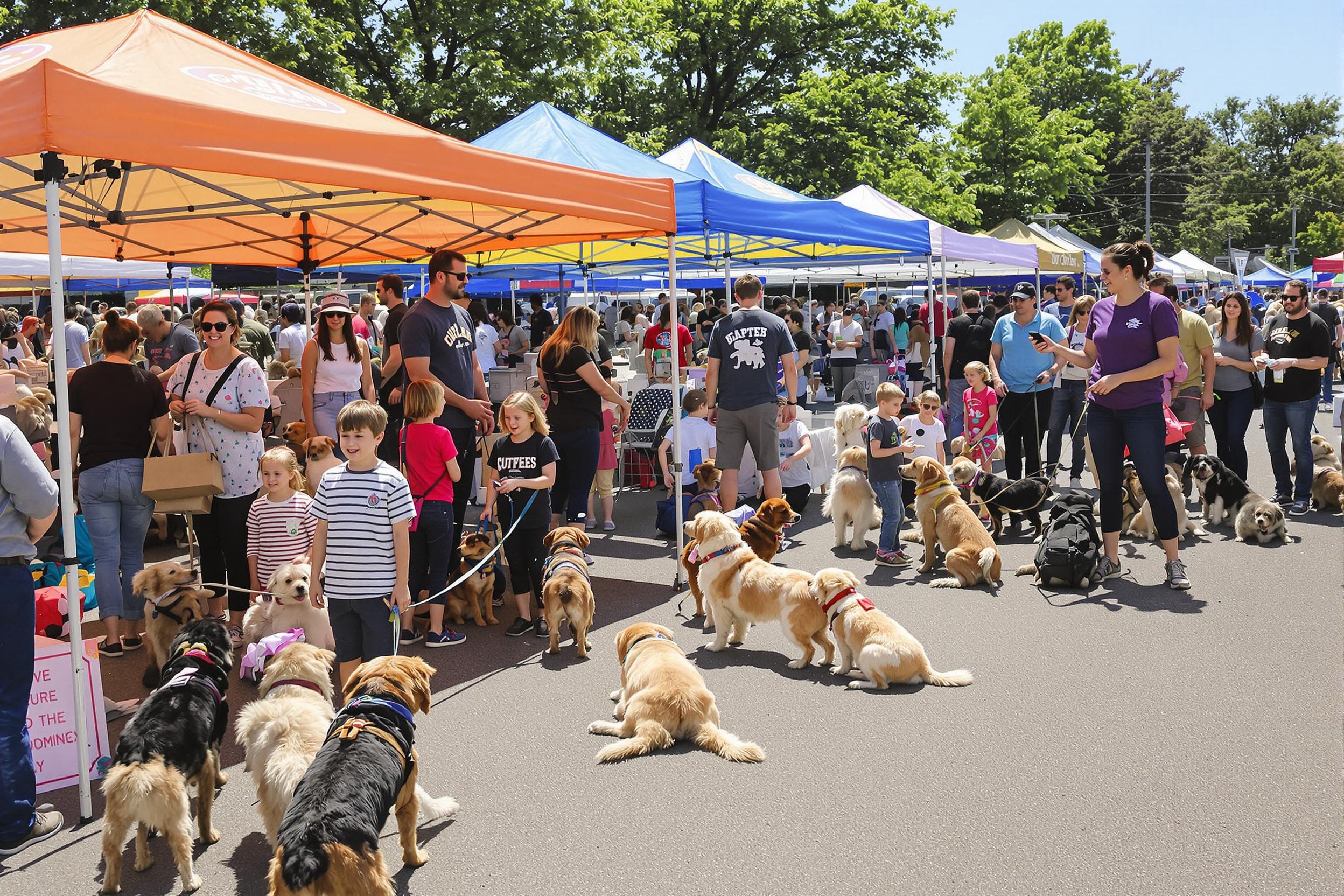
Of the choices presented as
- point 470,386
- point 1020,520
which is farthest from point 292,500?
point 1020,520

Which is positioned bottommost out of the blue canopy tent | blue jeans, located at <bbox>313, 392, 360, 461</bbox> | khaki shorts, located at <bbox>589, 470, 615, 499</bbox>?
khaki shorts, located at <bbox>589, 470, 615, 499</bbox>

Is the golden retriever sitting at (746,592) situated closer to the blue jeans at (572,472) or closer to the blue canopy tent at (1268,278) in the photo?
the blue jeans at (572,472)

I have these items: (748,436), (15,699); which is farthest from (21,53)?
(748,436)

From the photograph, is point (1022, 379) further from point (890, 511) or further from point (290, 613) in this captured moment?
point (290, 613)

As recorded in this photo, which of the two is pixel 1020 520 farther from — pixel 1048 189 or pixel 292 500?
pixel 1048 189

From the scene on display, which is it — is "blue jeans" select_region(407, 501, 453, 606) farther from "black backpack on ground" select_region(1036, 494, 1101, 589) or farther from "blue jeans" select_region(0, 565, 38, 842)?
"black backpack on ground" select_region(1036, 494, 1101, 589)

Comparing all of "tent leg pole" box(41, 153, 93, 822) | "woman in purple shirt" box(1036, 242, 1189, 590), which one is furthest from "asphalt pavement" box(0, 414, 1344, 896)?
"woman in purple shirt" box(1036, 242, 1189, 590)

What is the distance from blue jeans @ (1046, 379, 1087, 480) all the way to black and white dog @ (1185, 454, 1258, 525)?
1.27 metres

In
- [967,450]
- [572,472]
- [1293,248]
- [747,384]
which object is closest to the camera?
[572,472]

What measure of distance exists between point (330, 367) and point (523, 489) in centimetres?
199

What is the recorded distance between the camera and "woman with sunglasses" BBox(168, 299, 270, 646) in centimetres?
572

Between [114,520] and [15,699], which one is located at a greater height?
[114,520]

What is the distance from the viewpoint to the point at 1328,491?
8.80m

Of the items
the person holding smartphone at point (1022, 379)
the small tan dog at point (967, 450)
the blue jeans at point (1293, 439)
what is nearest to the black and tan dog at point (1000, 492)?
the small tan dog at point (967, 450)
